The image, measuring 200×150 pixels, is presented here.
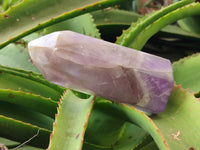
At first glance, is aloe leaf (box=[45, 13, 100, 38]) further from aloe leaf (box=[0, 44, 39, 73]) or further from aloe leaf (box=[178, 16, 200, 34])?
aloe leaf (box=[178, 16, 200, 34])

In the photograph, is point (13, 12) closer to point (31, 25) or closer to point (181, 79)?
point (31, 25)

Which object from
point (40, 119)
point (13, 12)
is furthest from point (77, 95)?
point (13, 12)

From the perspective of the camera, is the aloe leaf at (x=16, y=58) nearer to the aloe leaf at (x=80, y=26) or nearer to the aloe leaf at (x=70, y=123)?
the aloe leaf at (x=80, y=26)

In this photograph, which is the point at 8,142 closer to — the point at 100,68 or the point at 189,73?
the point at 100,68

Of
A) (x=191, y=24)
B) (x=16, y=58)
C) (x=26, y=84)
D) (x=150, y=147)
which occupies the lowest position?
(x=150, y=147)

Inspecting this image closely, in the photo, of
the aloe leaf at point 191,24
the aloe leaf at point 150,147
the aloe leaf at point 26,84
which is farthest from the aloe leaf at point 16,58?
the aloe leaf at point 191,24

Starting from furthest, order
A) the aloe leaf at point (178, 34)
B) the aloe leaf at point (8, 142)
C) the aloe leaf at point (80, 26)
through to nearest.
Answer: the aloe leaf at point (178, 34) < the aloe leaf at point (80, 26) < the aloe leaf at point (8, 142)

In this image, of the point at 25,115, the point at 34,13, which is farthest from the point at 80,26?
the point at 25,115
